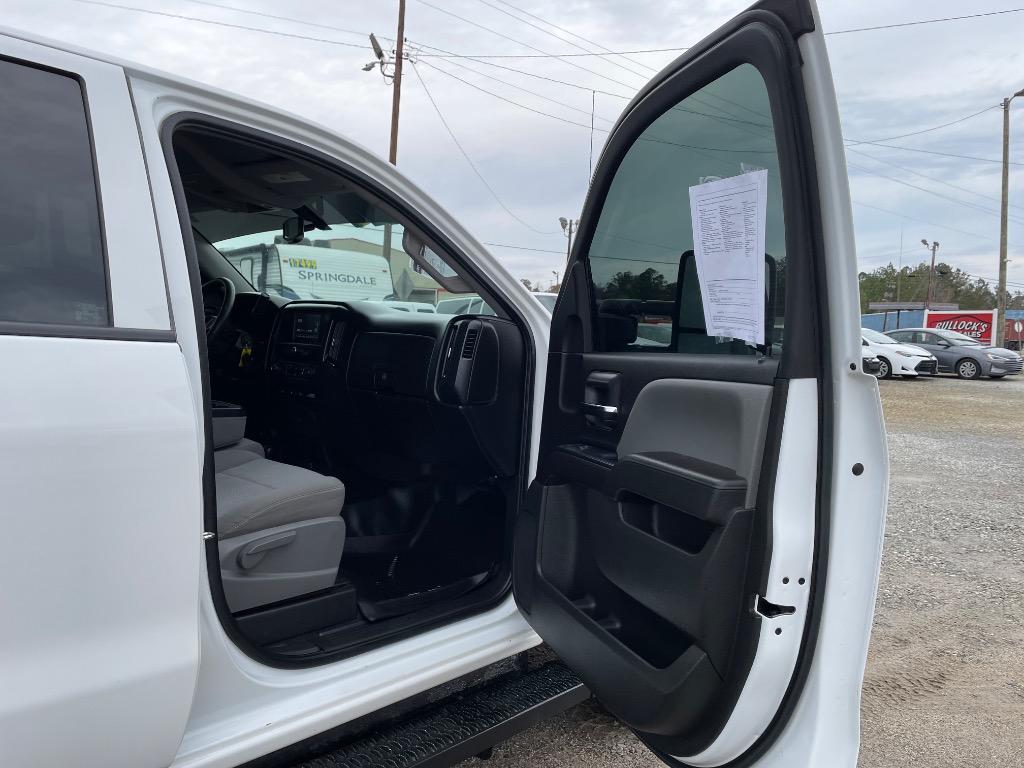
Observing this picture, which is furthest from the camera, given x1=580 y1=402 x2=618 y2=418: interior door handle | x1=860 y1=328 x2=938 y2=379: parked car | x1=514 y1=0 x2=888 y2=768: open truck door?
x1=860 y1=328 x2=938 y2=379: parked car

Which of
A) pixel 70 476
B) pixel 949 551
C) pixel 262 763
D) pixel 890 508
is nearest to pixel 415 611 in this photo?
pixel 262 763

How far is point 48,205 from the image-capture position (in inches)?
53.0

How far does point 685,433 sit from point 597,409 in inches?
15.0

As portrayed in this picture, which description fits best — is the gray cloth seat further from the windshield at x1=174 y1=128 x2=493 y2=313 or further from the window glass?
the window glass

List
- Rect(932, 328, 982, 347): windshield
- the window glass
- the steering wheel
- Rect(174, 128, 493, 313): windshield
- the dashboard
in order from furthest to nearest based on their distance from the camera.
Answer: Rect(932, 328, 982, 347): windshield → the steering wheel → the dashboard → Rect(174, 128, 493, 313): windshield → the window glass

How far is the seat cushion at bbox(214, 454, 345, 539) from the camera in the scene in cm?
196

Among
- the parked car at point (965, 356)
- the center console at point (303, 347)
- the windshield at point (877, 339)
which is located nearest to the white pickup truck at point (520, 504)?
the center console at point (303, 347)

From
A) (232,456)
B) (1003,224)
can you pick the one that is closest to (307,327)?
(232,456)

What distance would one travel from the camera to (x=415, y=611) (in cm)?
215

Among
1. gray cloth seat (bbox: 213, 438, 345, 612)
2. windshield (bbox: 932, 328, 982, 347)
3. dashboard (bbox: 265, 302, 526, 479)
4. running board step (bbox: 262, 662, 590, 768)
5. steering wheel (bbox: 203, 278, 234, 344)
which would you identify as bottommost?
running board step (bbox: 262, 662, 590, 768)

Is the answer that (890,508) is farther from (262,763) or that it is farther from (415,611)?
(262,763)

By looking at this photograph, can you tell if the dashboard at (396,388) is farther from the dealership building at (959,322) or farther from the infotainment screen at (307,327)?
the dealership building at (959,322)

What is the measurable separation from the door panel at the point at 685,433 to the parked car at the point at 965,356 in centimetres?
1963

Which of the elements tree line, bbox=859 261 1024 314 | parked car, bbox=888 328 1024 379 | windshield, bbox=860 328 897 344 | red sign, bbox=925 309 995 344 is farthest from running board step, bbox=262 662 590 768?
tree line, bbox=859 261 1024 314
